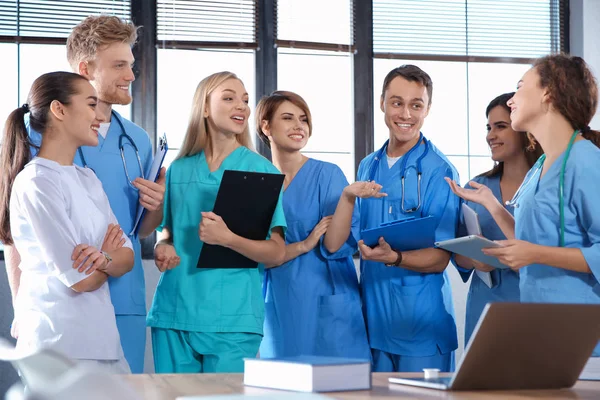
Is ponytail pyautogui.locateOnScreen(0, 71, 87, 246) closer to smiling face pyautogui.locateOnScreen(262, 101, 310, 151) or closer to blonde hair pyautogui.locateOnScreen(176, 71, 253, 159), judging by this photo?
blonde hair pyautogui.locateOnScreen(176, 71, 253, 159)

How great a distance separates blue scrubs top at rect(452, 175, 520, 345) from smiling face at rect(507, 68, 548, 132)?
56 cm

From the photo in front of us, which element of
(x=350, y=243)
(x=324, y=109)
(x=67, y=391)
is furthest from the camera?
(x=324, y=109)

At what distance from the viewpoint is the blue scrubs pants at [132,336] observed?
2.21m

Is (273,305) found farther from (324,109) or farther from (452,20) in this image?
(452,20)

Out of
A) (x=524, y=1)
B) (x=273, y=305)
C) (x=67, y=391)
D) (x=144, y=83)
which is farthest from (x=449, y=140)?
(x=67, y=391)

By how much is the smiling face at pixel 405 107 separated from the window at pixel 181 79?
122 cm

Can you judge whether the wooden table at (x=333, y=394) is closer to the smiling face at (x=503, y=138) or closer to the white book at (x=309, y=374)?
the white book at (x=309, y=374)

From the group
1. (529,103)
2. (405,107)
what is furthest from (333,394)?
(405,107)

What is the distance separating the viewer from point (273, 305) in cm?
253

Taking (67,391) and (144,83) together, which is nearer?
(67,391)

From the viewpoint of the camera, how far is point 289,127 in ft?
8.64

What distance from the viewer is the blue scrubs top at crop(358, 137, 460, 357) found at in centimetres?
242

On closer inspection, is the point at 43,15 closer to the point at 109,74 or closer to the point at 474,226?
the point at 109,74

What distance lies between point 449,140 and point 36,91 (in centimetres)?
258
